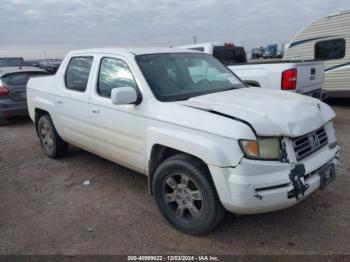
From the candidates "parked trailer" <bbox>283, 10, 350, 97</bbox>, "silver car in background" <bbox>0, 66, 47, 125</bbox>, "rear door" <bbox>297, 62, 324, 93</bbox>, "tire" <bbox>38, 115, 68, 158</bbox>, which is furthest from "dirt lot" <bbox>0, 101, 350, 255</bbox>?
"parked trailer" <bbox>283, 10, 350, 97</bbox>

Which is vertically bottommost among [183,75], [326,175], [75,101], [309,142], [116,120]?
[326,175]

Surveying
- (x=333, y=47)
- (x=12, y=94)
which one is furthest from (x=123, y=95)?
(x=333, y=47)

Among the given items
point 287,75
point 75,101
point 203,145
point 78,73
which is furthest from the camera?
point 287,75

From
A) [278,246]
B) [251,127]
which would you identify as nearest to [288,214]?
[278,246]

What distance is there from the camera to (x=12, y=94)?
8.46 metres

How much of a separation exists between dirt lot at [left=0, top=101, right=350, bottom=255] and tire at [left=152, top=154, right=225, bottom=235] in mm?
152

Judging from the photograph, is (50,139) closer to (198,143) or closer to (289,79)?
(198,143)

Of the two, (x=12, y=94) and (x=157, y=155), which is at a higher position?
(x=12, y=94)

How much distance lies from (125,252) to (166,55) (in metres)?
2.37

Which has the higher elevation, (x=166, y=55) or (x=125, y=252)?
(x=166, y=55)

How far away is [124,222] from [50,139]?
2.73m

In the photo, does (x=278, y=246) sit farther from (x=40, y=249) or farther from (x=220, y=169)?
(x=40, y=249)

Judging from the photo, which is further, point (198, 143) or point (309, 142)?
point (309, 142)

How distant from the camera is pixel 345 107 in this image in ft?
31.0
